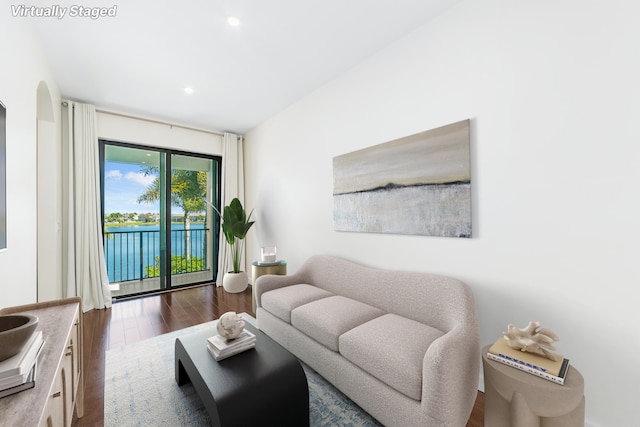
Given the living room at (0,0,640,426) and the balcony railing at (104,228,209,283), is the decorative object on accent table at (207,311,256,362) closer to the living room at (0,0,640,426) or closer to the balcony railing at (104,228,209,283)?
the living room at (0,0,640,426)

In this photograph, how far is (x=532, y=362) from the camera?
1248 millimetres

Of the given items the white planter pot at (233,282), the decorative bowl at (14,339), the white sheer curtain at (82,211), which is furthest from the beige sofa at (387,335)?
the white sheer curtain at (82,211)

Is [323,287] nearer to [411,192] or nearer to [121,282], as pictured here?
[411,192]

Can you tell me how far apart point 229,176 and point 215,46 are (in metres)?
2.60

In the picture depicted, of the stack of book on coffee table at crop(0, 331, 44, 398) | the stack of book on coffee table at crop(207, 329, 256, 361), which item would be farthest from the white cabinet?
the stack of book on coffee table at crop(207, 329, 256, 361)

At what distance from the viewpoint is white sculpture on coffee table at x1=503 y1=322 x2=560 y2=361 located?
1.29 meters

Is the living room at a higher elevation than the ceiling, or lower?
lower

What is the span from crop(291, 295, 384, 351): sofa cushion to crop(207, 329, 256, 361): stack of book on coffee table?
0.49 meters

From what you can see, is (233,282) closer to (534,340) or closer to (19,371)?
(19,371)

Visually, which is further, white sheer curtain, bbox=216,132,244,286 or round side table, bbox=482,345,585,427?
white sheer curtain, bbox=216,132,244,286

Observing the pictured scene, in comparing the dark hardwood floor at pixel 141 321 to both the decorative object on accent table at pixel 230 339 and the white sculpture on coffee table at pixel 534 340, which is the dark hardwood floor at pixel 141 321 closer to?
the white sculpture on coffee table at pixel 534 340

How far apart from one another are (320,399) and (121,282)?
4.05 metres

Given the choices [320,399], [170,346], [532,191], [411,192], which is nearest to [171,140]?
[170,346]

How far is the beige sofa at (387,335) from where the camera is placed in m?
1.37
